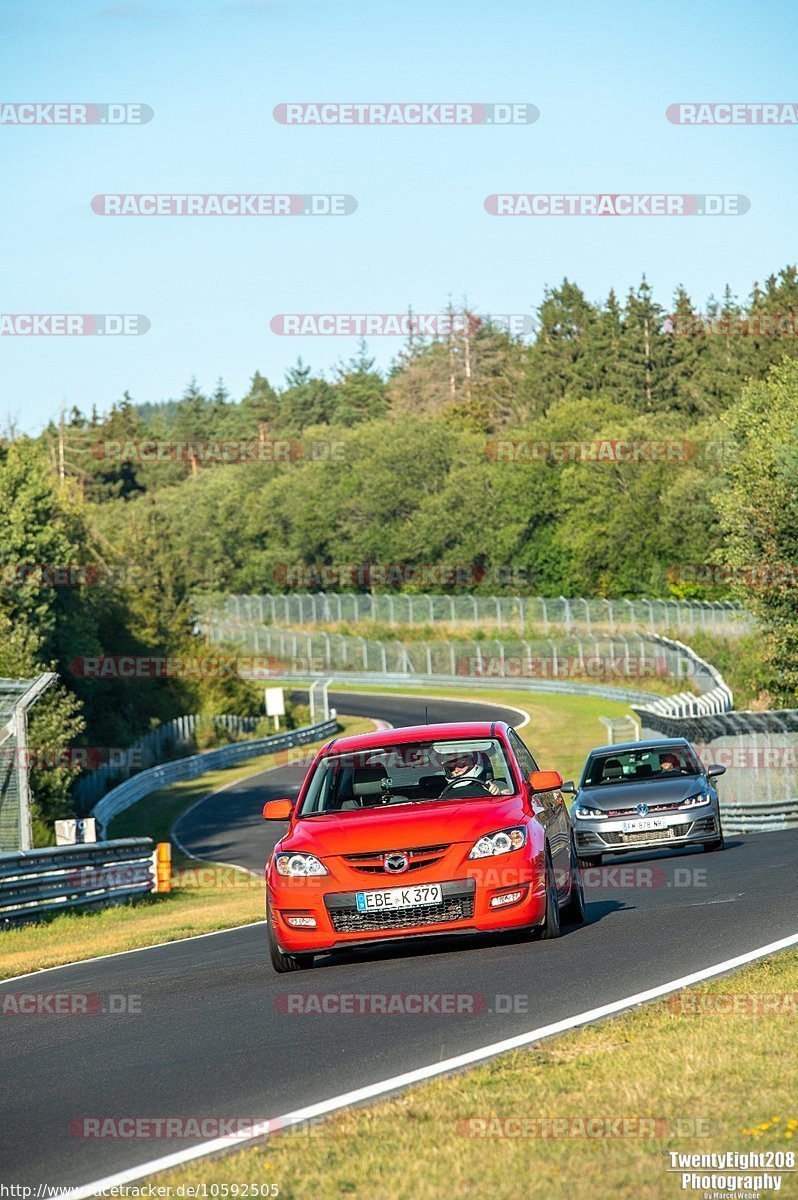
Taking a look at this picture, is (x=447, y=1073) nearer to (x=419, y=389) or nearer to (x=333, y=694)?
(x=333, y=694)

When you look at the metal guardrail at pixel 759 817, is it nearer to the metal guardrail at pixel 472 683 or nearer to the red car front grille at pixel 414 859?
the red car front grille at pixel 414 859

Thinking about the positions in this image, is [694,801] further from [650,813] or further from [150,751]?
[150,751]

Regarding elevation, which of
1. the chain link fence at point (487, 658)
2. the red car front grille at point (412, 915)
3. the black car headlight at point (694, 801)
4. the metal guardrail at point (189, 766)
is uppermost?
the red car front grille at point (412, 915)

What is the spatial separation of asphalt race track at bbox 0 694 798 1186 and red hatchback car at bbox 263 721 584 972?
29 centimetres

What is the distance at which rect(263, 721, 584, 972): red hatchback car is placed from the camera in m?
11.2

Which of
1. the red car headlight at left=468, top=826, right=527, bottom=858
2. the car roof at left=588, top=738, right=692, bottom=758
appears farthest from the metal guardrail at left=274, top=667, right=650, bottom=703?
the red car headlight at left=468, top=826, right=527, bottom=858

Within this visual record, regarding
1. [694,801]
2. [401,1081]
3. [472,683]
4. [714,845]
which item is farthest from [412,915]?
[472,683]

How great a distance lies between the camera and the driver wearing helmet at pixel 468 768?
12305 mm

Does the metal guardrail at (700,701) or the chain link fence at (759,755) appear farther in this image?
the metal guardrail at (700,701)

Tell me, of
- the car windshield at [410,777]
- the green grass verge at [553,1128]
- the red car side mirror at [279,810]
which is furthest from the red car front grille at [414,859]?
the green grass verge at [553,1128]

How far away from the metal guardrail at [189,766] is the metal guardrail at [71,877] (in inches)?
636

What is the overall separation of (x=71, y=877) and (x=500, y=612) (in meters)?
64.5

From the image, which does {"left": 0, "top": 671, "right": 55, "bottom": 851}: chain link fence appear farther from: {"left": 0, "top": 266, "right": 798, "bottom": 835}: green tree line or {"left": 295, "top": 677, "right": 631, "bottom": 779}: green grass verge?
{"left": 295, "top": 677, "right": 631, "bottom": 779}: green grass verge

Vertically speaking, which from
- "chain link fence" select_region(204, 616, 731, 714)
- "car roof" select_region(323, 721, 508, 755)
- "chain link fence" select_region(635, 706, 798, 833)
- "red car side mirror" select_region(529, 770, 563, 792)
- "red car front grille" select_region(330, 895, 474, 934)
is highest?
"car roof" select_region(323, 721, 508, 755)
